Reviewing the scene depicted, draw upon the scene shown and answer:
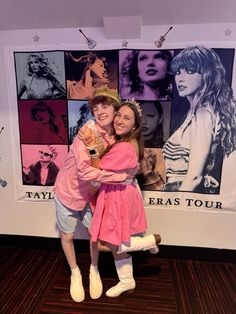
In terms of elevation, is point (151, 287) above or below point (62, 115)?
below

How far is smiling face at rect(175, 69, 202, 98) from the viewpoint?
1.81 m

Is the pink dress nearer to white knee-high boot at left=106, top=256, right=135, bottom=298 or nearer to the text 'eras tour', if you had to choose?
white knee-high boot at left=106, top=256, right=135, bottom=298

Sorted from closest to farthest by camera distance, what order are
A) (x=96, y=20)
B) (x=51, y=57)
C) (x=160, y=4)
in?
(x=160, y=4)
(x=96, y=20)
(x=51, y=57)

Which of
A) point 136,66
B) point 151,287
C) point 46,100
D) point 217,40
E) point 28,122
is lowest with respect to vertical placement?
point 151,287

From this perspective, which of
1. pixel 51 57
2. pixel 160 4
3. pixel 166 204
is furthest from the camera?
pixel 166 204

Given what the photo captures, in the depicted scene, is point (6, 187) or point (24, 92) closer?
point (24, 92)

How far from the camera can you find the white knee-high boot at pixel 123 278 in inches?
68.2

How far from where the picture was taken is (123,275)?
1.74m

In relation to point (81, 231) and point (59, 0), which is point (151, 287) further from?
point (59, 0)

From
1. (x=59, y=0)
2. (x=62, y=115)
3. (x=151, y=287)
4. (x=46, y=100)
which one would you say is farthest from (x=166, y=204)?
(x=59, y=0)

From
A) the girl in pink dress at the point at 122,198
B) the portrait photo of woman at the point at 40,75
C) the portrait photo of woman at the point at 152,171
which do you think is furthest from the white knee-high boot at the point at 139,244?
the portrait photo of woman at the point at 40,75

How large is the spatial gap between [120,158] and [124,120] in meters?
0.21

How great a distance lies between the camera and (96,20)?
5.80ft

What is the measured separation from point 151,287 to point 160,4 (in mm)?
1731
